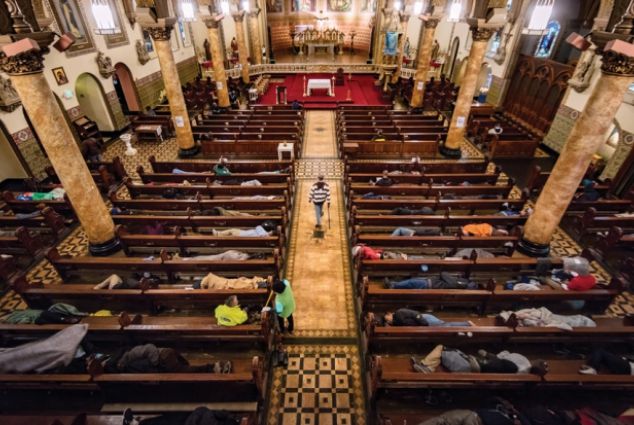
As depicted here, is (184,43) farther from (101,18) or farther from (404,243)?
(404,243)

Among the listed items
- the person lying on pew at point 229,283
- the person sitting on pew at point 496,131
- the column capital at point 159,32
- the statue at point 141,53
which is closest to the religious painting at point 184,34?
the statue at point 141,53

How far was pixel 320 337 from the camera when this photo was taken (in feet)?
18.2

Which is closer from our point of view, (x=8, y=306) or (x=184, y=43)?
(x=8, y=306)

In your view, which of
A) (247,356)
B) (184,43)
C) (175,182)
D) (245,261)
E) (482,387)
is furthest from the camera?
(184,43)

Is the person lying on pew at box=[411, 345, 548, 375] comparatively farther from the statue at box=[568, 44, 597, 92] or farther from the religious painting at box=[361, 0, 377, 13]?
the religious painting at box=[361, 0, 377, 13]

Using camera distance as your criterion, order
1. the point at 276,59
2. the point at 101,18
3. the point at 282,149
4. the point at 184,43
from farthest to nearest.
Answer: the point at 276,59 → the point at 184,43 → the point at 282,149 → the point at 101,18

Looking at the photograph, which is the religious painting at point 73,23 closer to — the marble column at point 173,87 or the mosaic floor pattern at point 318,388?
the marble column at point 173,87

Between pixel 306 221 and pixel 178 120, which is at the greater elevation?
pixel 178 120

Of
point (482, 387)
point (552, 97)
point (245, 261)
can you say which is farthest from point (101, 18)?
point (552, 97)

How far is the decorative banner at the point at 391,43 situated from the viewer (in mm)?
20141

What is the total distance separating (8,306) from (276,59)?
2389 centimetres

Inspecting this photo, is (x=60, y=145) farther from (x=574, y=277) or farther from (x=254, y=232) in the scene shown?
(x=574, y=277)

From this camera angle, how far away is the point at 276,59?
2520 centimetres

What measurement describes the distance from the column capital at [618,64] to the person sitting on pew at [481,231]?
3324 millimetres
